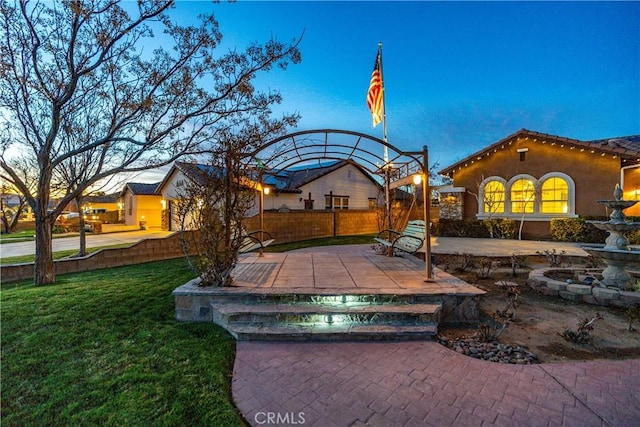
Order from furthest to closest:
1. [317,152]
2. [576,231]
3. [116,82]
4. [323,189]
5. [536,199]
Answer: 1. [323,189]
2. [536,199]
3. [576,231]
4. [317,152]
5. [116,82]

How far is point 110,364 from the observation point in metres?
2.86

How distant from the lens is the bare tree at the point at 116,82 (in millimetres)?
5465

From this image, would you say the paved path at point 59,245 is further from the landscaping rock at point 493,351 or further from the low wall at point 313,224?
→ the landscaping rock at point 493,351

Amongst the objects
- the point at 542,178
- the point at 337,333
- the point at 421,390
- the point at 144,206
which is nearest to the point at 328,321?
the point at 337,333

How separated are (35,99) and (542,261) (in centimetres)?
1366

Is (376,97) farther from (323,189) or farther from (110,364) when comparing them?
(323,189)

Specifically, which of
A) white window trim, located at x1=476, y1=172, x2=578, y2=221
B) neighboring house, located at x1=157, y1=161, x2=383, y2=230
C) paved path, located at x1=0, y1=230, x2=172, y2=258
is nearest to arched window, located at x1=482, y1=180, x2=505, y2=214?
white window trim, located at x1=476, y1=172, x2=578, y2=221

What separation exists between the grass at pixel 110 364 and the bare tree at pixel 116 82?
127 inches

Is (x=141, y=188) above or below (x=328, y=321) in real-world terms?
above

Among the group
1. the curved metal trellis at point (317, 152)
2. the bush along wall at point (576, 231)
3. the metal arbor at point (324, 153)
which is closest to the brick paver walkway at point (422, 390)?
the metal arbor at point (324, 153)

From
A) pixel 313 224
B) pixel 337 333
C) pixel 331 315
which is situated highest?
pixel 313 224

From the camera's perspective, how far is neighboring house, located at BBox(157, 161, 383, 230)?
58.4ft

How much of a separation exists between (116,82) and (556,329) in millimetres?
9491

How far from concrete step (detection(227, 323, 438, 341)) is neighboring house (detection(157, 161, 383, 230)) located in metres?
13.3
